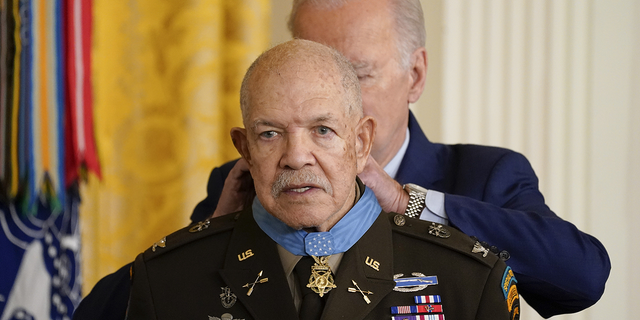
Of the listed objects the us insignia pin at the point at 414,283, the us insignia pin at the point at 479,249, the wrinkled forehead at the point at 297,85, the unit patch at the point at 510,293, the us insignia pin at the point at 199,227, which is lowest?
the unit patch at the point at 510,293

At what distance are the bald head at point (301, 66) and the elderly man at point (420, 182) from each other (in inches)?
12.6

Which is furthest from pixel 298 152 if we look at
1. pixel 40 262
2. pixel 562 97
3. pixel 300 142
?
pixel 40 262

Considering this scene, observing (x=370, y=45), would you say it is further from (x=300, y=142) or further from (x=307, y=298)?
(x=307, y=298)

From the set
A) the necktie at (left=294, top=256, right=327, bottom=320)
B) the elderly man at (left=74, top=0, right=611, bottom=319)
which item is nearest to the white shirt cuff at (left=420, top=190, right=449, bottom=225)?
the elderly man at (left=74, top=0, right=611, bottom=319)

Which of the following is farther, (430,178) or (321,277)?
(430,178)

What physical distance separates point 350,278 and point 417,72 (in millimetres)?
826

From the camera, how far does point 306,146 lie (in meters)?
1.24

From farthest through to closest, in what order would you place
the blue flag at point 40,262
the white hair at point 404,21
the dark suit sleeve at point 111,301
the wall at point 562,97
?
the blue flag at point 40,262, the wall at point 562,97, the white hair at point 404,21, the dark suit sleeve at point 111,301

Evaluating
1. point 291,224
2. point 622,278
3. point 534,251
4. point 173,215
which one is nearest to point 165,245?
point 291,224

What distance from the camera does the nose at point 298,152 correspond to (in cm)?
123

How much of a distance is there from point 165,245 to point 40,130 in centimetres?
157

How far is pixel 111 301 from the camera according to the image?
68.4 inches

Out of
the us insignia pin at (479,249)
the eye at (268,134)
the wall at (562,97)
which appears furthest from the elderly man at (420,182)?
the wall at (562,97)

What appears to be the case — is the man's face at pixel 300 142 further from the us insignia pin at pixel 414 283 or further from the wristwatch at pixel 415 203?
the wristwatch at pixel 415 203
